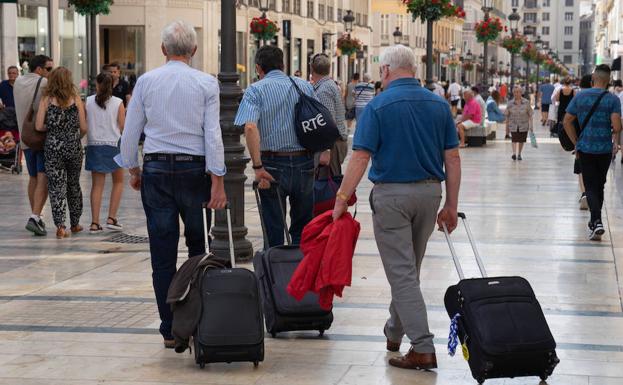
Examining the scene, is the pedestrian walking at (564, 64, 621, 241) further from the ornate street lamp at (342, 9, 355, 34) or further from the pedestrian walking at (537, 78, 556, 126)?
the ornate street lamp at (342, 9, 355, 34)

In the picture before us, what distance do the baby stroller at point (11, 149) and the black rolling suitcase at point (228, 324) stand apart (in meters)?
14.4

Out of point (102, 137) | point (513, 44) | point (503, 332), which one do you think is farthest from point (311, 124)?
point (513, 44)

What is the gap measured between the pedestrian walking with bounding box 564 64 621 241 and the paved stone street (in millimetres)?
392

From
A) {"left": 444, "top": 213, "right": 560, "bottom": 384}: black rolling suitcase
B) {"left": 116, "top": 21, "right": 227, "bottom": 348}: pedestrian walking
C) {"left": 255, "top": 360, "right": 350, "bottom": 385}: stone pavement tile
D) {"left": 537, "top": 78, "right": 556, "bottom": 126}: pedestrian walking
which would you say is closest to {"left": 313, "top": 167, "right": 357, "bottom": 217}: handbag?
{"left": 116, "top": 21, "right": 227, "bottom": 348}: pedestrian walking

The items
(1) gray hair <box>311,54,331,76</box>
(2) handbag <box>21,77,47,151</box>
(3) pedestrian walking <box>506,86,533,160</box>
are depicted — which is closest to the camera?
(1) gray hair <box>311,54,331,76</box>

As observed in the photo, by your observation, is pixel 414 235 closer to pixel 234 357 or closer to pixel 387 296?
pixel 234 357

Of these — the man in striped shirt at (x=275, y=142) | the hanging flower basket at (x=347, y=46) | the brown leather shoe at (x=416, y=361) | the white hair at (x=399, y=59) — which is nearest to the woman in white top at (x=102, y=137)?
the man in striped shirt at (x=275, y=142)

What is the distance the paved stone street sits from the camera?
22.8ft

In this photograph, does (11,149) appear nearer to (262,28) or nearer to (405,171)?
(405,171)

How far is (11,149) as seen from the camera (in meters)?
21.1

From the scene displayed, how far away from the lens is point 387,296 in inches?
367

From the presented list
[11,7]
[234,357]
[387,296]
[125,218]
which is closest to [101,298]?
A: [387,296]

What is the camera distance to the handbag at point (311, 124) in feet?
28.4

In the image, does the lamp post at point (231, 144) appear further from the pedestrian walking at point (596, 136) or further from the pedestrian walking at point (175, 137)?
the pedestrian walking at point (596, 136)
